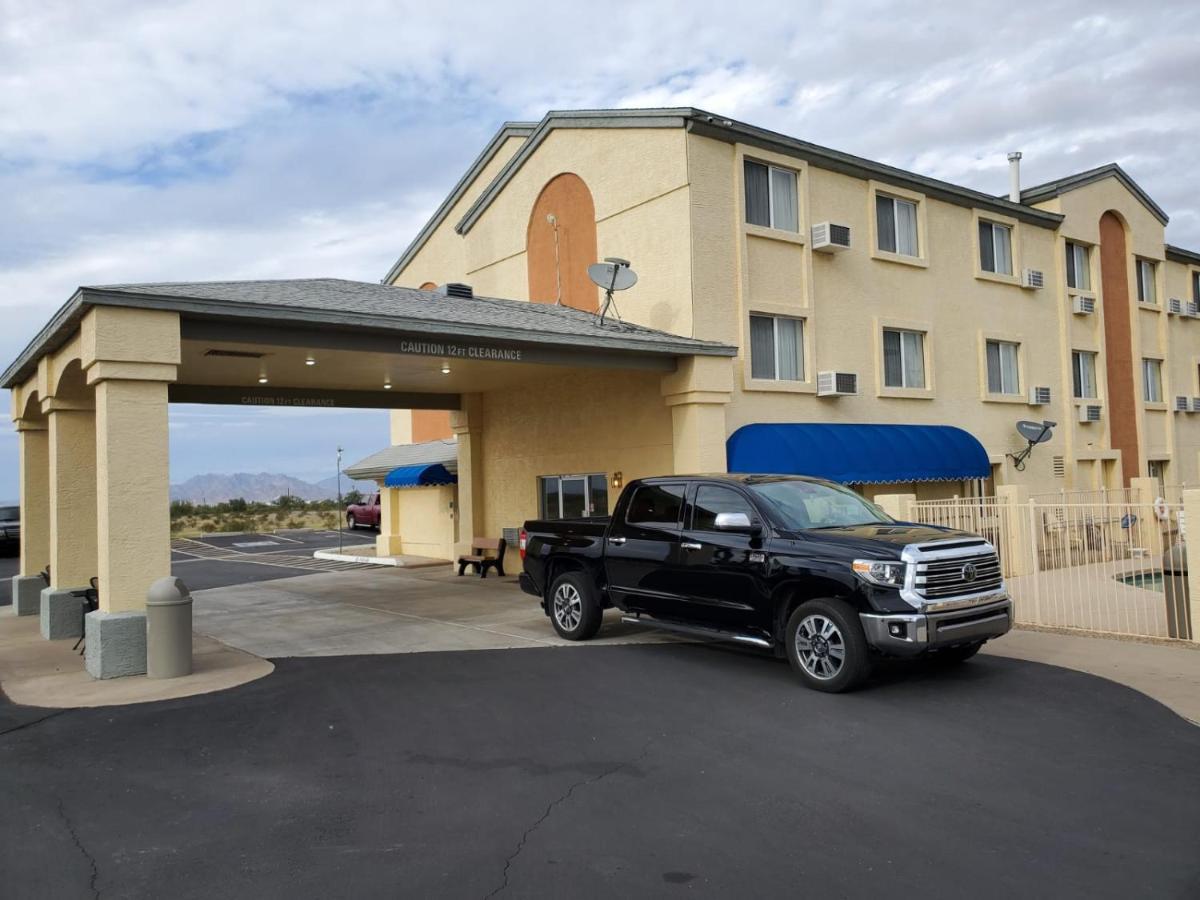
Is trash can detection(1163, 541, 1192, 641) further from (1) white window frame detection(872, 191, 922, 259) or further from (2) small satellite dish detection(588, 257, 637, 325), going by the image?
(1) white window frame detection(872, 191, 922, 259)

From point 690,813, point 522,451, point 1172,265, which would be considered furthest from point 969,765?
point 1172,265

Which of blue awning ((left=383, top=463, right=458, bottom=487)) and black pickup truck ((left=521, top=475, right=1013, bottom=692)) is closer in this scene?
black pickup truck ((left=521, top=475, right=1013, bottom=692))

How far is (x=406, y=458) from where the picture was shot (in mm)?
26891

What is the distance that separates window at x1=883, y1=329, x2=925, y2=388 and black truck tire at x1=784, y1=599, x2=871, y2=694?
1156 cm

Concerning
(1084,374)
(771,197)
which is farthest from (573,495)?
(1084,374)

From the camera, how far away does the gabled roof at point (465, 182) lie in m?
24.0

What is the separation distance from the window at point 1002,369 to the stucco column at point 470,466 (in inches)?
457

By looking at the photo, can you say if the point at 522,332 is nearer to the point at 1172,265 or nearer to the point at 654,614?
the point at 654,614

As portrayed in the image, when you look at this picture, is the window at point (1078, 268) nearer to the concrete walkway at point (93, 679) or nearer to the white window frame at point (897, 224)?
the white window frame at point (897, 224)

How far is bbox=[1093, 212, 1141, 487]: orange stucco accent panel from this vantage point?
25.1 meters

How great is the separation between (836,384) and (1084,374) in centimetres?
1054

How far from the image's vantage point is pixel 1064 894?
445 cm

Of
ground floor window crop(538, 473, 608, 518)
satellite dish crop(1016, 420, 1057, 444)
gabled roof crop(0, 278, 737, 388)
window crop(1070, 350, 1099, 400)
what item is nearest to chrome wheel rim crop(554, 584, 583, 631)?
gabled roof crop(0, 278, 737, 388)

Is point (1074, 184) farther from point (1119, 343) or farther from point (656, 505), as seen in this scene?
Answer: point (656, 505)
